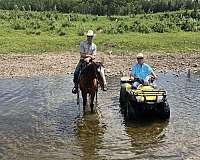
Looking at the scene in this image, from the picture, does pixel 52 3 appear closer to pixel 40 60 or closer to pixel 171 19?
pixel 171 19

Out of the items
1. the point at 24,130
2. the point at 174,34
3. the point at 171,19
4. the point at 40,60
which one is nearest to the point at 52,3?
the point at 171,19

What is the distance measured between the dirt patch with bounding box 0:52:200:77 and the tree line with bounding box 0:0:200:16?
30928 millimetres

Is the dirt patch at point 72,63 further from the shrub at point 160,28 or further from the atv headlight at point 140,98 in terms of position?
the shrub at point 160,28

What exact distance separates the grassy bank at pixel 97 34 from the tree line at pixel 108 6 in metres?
15.0

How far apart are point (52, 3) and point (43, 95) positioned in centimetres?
5336

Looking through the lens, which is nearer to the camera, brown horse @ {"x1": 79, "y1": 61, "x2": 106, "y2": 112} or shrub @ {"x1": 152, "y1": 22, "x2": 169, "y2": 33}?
brown horse @ {"x1": 79, "y1": 61, "x2": 106, "y2": 112}

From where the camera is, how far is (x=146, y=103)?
12.3 meters

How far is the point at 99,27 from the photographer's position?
3647 centimetres

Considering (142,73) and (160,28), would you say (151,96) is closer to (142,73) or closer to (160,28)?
(142,73)

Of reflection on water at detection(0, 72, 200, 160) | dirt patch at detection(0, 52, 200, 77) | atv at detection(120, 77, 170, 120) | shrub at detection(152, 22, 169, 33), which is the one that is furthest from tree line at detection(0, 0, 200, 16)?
atv at detection(120, 77, 170, 120)

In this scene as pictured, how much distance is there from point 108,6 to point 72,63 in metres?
36.4

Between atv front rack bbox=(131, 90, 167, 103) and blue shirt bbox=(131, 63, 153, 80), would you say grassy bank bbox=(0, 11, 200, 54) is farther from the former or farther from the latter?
atv front rack bbox=(131, 90, 167, 103)

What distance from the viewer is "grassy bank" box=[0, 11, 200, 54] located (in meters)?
28.2

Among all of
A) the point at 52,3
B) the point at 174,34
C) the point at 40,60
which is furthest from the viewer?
the point at 52,3
